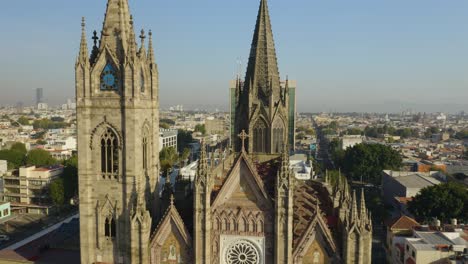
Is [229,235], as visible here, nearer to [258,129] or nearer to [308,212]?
[308,212]

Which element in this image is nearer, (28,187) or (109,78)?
(109,78)

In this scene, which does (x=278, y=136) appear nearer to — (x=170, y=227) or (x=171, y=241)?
(x=170, y=227)

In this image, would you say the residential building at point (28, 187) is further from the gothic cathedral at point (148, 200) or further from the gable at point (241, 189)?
the gable at point (241, 189)

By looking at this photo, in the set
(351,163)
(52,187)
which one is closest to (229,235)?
(52,187)

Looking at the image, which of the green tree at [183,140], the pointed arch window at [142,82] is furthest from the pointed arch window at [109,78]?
the green tree at [183,140]

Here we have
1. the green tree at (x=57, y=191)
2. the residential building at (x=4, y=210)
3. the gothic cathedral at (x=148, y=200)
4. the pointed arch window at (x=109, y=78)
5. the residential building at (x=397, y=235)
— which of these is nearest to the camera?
the gothic cathedral at (x=148, y=200)

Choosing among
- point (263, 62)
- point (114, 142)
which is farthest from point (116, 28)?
point (263, 62)
